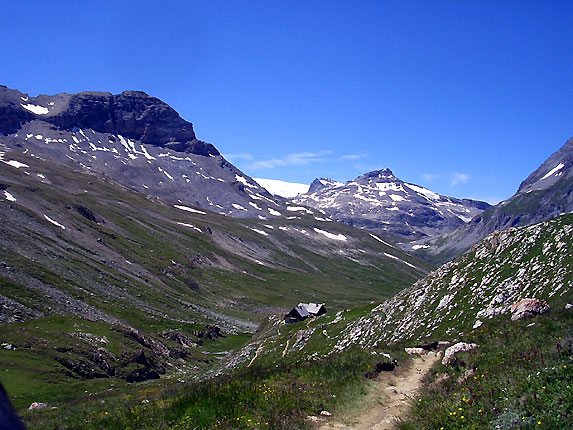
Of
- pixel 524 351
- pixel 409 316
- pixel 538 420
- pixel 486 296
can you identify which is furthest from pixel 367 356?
pixel 409 316

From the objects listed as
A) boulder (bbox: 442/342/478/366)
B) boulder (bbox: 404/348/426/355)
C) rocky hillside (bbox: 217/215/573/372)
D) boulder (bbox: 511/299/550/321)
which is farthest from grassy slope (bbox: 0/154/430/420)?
boulder (bbox: 511/299/550/321)

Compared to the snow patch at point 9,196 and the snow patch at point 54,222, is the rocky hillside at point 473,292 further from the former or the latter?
the snow patch at point 9,196

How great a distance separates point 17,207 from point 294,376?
16466cm

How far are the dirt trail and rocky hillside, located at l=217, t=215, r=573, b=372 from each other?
9.60 metres

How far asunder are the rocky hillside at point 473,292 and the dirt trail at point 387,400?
9603 millimetres

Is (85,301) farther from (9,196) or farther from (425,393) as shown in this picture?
(425,393)

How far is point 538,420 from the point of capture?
11.0 metres

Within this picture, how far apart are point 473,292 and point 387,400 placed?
91.6 ft

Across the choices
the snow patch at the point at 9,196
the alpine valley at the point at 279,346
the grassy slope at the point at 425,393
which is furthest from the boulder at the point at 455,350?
the snow patch at the point at 9,196

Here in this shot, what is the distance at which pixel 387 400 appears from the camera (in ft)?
57.0

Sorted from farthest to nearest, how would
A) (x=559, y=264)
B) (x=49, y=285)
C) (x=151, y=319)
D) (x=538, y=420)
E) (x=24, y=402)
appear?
(x=151, y=319), (x=49, y=285), (x=24, y=402), (x=559, y=264), (x=538, y=420)

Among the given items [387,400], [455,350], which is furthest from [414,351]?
[387,400]

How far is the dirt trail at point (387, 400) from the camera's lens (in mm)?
15180

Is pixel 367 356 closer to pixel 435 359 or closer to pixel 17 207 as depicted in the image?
pixel 435 359
